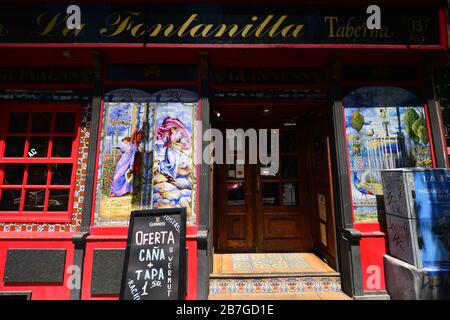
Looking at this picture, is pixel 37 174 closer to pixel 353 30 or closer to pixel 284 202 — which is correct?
pixel 284 202

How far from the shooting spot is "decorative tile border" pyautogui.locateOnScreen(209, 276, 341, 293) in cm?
370

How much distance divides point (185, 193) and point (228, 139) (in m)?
1.96

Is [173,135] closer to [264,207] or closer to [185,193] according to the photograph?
[185,193]

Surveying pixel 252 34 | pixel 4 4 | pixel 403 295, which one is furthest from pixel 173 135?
pixel 403 295

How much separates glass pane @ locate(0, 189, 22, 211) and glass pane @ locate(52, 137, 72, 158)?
0.86 metres

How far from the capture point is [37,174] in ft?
12.8

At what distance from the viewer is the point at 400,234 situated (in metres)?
3.38

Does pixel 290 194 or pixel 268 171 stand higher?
pixel 268 171

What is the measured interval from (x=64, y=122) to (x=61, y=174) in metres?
0.95

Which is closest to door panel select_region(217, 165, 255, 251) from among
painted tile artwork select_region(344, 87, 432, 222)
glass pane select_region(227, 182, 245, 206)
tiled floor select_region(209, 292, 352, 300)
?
glass pane select_region(227, 182, 245, 206)

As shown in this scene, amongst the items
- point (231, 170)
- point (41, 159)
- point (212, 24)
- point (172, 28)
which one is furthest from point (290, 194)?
point (41, 159)

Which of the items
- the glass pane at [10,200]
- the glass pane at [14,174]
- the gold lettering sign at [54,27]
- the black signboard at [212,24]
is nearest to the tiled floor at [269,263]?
the glass pane at [10,200]

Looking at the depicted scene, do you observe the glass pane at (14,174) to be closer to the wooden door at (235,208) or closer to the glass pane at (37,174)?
the glass pane at (37,174)

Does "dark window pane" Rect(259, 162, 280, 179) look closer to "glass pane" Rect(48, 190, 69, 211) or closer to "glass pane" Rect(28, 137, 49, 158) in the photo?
"glass pane" Rect(48, 190, 69, 211)
